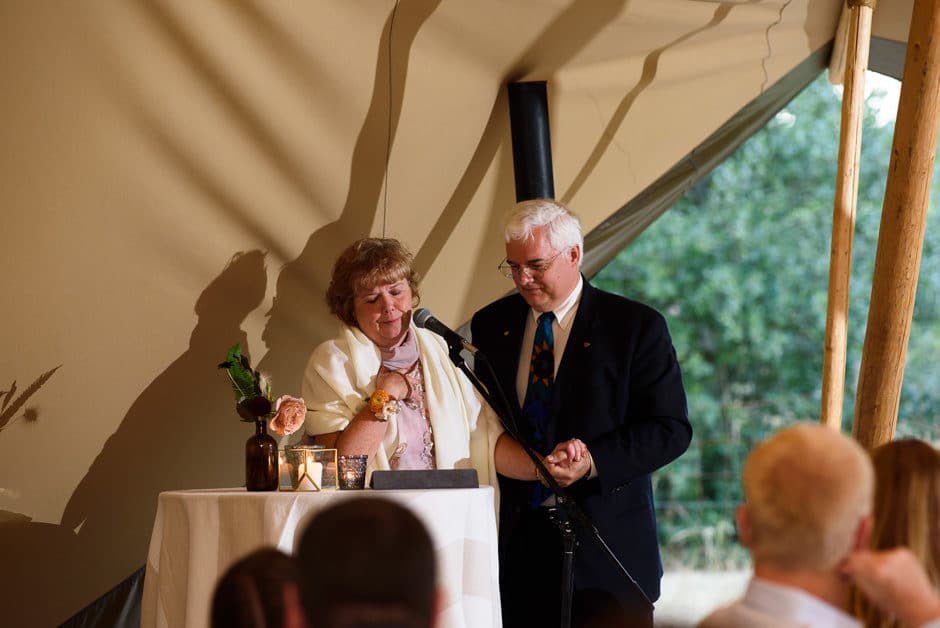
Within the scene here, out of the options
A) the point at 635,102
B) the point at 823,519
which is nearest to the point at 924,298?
the point at 635,102

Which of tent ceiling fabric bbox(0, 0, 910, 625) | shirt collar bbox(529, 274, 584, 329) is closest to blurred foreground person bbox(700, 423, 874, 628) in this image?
shirt collar bbox(529, 274, 584, 329)

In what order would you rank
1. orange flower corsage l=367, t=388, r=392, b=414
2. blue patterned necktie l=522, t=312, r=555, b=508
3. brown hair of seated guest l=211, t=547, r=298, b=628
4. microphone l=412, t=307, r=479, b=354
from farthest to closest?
1. blue patterned necktie l=522, t=312, r=555, b=508
2. orange flower corsage l=367, t=388, r=392, b=414
3. microphone l=412, t=307, r=479, b=354
4. brown hair of seated guest l=211, t=547, r=298, b=628

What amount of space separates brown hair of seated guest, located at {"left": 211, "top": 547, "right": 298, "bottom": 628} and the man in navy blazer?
1977 mm

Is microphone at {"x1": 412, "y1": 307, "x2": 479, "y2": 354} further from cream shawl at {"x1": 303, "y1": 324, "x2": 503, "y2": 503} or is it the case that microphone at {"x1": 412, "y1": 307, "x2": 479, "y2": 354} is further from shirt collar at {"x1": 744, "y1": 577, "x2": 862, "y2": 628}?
shirt collar at {"x1": 744, "y1": 577, "x2": 862, "y2": 628}

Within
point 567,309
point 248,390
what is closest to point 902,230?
point 567,309

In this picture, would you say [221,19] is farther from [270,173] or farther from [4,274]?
[4,274]

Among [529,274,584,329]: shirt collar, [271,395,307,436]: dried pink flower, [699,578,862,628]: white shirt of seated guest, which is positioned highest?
[529,274,584,329]: shirt collar

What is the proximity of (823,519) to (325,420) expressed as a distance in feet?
6.13

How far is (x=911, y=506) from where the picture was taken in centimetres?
153

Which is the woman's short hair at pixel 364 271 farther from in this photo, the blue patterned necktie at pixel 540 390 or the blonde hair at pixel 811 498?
the blonde hair at pixel 811 498

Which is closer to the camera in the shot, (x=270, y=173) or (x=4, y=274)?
(x=4, y=274)

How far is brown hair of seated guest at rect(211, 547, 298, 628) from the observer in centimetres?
111

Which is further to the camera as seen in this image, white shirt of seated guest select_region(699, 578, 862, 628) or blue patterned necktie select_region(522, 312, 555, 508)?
blue patterned necktie select_region(522, 312, 555, 508)

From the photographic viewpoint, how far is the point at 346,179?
12.6ft
